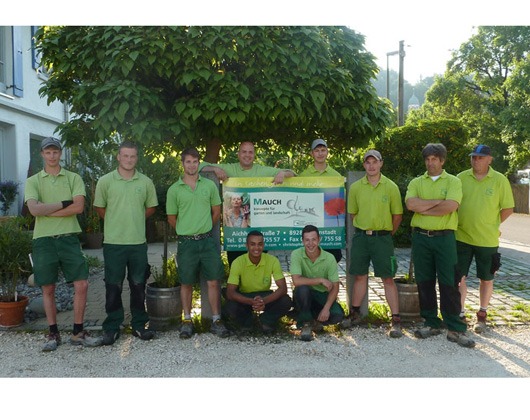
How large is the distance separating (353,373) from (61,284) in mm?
5436

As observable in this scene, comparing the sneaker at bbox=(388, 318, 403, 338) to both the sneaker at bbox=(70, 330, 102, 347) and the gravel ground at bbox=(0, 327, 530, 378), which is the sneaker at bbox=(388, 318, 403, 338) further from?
the sneaker at bbox=(70, 330, 102, 347)

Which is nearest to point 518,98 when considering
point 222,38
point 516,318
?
point 516,318

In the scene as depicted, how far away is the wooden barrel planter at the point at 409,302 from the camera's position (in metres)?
6.08

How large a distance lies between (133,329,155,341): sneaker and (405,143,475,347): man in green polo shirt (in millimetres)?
2795

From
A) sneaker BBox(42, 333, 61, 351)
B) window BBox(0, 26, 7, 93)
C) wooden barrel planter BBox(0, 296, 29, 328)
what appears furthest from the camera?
window BBox(0, 26, 7, 93)

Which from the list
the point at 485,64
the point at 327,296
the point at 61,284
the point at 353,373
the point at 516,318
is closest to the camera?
the point at 353,373

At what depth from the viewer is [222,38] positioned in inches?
219

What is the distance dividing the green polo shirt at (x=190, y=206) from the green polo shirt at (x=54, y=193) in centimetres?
95

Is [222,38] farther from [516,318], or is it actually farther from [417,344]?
[516,318]

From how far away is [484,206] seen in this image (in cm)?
573

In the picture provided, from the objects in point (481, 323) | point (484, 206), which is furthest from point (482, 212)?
point (481, 323)

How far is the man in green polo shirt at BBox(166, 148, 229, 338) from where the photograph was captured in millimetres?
5719

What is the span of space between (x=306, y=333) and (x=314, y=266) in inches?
28.9

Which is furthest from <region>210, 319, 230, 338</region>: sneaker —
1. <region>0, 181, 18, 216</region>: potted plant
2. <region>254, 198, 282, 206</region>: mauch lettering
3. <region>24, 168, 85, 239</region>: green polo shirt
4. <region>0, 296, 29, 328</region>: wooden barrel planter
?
<region>0, 181, 18, 216</region>: potted plant
